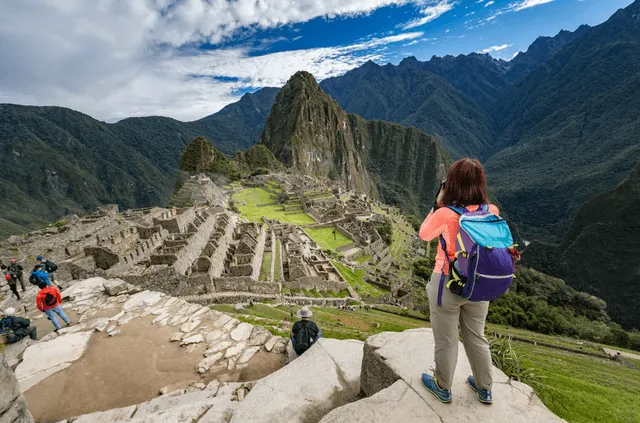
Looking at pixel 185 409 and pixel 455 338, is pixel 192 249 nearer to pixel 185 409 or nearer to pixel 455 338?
pixel 185 409

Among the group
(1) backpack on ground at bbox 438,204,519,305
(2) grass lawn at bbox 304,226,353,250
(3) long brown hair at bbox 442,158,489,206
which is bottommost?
(2) grass lawn at bbox 304,226,353,250

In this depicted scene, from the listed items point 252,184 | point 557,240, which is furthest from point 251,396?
point 557,240

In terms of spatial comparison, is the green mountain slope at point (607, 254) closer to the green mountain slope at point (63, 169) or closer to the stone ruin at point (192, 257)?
the stone ruin at point (192, 257)

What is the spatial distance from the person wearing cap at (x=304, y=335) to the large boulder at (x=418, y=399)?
148 cm

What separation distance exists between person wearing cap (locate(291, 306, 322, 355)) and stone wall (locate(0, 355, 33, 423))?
3.47m

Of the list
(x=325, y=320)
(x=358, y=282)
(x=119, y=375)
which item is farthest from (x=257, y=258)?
(x=119, y=375)

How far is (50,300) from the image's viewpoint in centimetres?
705

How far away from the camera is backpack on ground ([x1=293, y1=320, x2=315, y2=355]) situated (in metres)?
5.23

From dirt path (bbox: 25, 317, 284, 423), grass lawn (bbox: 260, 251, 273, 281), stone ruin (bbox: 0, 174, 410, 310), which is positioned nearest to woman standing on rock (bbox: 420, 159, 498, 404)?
dirt path (bbox: 25, 317, 284, 423)

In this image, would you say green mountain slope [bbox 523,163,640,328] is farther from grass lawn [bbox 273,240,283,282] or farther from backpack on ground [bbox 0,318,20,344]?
backpack on ground [bbox 0,318,20,344]

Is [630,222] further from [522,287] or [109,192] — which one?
[109,192]

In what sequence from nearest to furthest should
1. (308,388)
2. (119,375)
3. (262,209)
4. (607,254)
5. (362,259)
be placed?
(308,388) → (119,375) → (362,259) → (262,209) → (607,254)

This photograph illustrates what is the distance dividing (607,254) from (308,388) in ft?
289

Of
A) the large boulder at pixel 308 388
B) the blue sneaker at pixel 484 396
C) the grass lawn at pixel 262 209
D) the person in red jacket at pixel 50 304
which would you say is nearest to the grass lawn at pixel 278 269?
the person in red jacket at pixel 50 304
